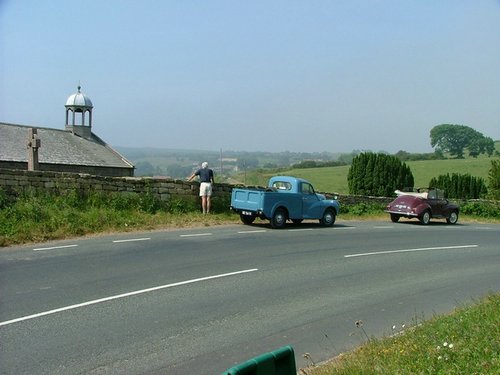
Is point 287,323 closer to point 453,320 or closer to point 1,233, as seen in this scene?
point 453,320

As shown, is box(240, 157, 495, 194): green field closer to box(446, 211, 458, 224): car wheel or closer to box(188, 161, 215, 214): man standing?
box(446, 211, 458, 224): car wheel

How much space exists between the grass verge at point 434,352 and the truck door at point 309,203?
38.9 feet

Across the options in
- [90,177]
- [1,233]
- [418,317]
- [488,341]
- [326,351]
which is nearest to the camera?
[488,341]

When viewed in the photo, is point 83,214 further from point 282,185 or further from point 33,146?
point 282,185

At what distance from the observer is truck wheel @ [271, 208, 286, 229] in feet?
57.9

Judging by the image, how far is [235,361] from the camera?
235 inches

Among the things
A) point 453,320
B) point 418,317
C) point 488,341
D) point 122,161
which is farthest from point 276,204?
point 122,161

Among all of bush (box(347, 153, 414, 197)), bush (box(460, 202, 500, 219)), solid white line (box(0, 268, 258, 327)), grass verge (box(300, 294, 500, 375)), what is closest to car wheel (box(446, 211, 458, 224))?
bush (box(460, 202, 500, 219))

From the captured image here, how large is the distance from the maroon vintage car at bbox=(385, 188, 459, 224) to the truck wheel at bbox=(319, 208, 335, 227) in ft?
19.8

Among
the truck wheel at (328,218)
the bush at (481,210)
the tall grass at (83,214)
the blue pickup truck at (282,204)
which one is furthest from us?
the bush at (481,210)

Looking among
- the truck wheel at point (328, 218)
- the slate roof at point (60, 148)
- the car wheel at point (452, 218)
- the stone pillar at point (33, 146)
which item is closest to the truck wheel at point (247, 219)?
the truck wheel at point (328, 218)

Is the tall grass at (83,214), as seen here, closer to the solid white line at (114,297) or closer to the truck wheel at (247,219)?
the truck wheel at (247,219)

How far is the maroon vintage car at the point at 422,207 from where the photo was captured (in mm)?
24752

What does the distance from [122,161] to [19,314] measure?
4752 cm
